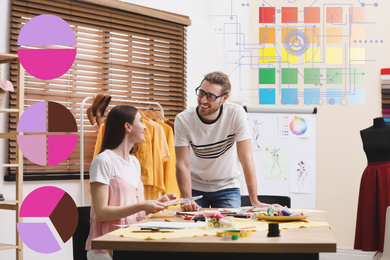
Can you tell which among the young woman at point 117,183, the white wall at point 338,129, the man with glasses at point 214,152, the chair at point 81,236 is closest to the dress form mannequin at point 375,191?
the white wall at point 338,129

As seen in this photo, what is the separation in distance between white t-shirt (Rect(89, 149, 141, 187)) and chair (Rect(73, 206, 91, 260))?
25 centimetres

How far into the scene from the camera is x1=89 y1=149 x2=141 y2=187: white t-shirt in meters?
2.04

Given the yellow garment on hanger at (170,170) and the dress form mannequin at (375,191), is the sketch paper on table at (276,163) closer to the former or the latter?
the dress form mannequin at (375,191)

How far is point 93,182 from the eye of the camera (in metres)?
2.03

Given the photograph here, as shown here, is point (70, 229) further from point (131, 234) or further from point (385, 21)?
point (385, 21)

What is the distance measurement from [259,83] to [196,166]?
2.33 m

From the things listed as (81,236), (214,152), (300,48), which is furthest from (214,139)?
(300,48)

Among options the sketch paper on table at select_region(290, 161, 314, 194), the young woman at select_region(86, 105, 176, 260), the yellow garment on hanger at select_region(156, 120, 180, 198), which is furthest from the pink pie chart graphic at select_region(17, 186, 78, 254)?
the sketch paper on table at select_region(290, 161, 314, 194)

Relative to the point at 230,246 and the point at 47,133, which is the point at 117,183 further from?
the point at 47,133

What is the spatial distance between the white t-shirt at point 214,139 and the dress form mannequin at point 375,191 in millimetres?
1443

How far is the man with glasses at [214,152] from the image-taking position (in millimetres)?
2697

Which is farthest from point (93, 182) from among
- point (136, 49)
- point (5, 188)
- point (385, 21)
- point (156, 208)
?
point (385, 21)

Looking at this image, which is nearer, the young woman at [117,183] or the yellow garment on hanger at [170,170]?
the young woman at [117,183]

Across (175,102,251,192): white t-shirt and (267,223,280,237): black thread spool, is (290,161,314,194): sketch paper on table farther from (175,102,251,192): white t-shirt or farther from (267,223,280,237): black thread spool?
(267,223,280,237): black thread spool
